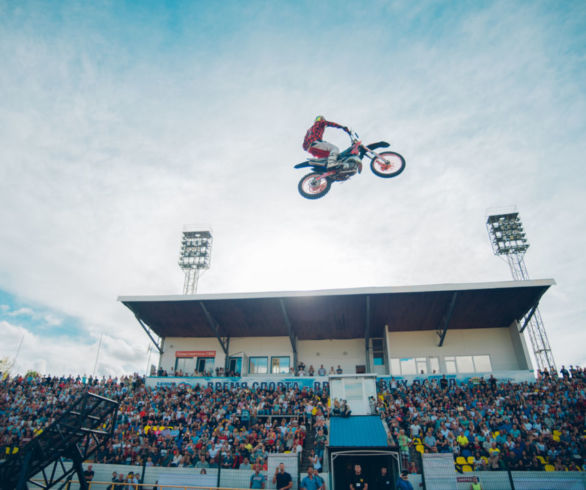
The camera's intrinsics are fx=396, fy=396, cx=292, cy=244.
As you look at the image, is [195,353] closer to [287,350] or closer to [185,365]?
[185,365]

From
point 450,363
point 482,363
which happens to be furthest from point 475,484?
point 482,363

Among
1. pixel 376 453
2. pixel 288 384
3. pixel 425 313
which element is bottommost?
pixel 376 453

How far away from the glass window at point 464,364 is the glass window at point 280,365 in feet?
37.2

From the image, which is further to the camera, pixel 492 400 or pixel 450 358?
pixel 450 358

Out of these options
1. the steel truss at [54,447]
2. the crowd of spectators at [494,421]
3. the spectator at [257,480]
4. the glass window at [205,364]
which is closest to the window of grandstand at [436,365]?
the crowd of spectators at [494,421]

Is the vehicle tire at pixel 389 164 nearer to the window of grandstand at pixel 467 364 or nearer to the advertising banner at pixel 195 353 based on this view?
the window of grandstand at pixel 467 364

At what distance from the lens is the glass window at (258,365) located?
28.1m

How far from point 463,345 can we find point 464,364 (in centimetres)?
122

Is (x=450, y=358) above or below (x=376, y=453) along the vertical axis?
above

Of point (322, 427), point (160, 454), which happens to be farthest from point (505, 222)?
point (160, 454)

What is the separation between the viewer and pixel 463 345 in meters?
26.5

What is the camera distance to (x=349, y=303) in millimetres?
24922

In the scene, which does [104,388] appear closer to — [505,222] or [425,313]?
[425,313]

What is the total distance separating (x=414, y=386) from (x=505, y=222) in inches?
821
